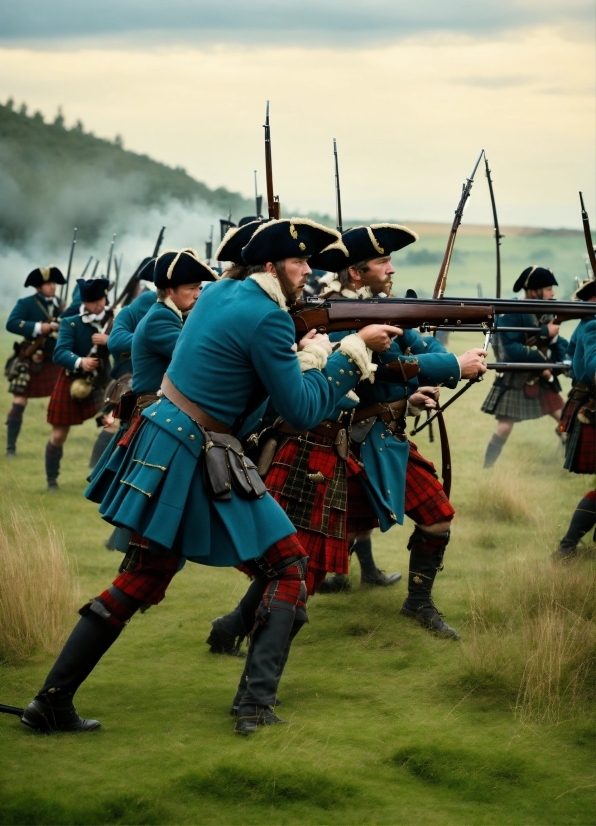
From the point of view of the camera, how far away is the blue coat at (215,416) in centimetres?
405

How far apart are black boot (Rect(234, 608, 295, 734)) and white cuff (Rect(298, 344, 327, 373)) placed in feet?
2.93

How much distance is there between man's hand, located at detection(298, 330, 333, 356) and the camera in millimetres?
4430

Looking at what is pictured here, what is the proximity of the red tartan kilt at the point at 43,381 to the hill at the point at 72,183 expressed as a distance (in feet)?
38.5

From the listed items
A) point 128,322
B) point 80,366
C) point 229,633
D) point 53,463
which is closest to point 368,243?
point 229,633

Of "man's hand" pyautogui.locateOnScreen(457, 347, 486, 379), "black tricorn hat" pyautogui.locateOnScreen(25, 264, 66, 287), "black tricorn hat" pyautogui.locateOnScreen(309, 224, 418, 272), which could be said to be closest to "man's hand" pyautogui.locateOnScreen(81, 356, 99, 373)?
"black tricorn hat" pyautogui.locateOnScreen(25, 264, 66, 287)

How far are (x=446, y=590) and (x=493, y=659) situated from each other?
1.83 m

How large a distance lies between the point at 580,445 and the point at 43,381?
6.25 meters

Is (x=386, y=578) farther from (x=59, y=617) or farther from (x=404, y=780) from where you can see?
(x=404, y=780)

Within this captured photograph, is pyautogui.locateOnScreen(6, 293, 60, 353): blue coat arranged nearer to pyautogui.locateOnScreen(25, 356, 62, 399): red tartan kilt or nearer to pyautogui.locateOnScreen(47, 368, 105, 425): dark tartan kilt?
pyautogui.locateOnScreen(25, 356, 62, 399): red tartan kilt

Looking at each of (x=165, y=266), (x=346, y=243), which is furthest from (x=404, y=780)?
(x=165, y=266)

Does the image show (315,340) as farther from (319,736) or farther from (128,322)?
(128,322)

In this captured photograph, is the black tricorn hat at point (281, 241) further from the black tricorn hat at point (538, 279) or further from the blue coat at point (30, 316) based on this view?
the blue coat at point (30, 316)

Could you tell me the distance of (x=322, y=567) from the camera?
5.05 m

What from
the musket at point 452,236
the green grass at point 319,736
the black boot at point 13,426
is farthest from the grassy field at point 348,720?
the black boot at point 13,426
